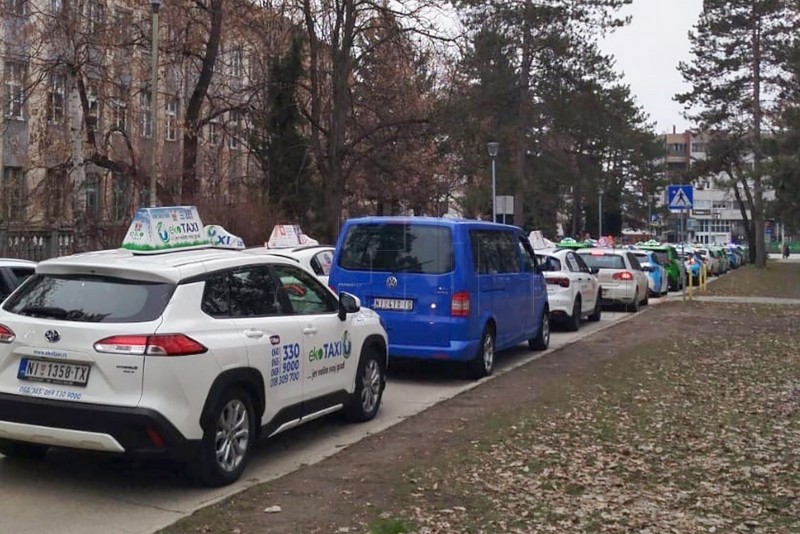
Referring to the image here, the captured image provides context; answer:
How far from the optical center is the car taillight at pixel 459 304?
11.1 m

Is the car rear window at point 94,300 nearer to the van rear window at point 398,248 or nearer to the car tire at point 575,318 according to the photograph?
the van rear window at point 398,248

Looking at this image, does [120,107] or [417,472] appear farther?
[120,107]

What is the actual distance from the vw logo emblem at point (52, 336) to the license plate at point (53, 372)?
146 millimetres

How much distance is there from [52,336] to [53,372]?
0.24 m

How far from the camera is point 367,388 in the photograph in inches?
358

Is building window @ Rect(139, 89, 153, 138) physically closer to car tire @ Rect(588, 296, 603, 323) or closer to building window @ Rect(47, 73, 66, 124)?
building window @ Rect(47, 73, 66, 124)

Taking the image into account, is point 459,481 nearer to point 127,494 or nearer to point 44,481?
point 127,494

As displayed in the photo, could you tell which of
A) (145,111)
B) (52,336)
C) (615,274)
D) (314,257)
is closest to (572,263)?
(615,274)

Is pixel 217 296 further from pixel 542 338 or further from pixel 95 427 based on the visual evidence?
pixel 542 338

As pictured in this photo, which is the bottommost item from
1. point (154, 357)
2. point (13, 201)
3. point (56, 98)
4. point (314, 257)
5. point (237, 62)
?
point (154, 357)

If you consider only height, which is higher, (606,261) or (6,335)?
(606,261)

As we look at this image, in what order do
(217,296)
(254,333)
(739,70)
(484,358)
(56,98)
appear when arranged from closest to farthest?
(217,296)
(254,333)
(484,358)
(56,98)
(739,70)

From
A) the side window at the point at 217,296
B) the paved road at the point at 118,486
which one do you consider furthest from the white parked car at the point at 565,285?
the side window at the point at 217,296

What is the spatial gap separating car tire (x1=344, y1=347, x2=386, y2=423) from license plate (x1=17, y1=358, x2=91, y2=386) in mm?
3047
